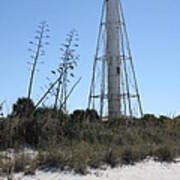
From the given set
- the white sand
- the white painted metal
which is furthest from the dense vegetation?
the white painted metal

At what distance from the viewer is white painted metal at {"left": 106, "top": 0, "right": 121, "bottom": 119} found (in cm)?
1730

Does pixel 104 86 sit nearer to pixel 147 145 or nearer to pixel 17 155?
pixel 147 145

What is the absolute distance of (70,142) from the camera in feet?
26.5

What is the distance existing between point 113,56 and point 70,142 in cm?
1064

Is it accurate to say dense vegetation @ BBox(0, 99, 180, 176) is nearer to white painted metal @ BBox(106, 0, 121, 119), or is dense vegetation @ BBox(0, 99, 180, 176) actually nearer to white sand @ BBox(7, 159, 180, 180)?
white sand @ BBox(7, 159, 180, 180)

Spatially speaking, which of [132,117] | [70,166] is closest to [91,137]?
[70,166]

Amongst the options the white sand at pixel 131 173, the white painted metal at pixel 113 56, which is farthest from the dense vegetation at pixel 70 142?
the white painted metal at pixel 113 56

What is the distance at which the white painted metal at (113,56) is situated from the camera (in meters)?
17.3

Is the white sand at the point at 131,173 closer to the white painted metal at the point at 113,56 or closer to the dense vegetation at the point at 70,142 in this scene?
the dense vegetation at the point at 70,142

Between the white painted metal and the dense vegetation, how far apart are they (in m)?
6.77

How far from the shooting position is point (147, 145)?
9.06 m

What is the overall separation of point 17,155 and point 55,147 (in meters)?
1.20

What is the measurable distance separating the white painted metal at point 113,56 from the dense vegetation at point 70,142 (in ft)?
22.2

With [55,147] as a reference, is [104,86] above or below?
above
